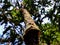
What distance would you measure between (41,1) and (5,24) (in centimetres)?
263

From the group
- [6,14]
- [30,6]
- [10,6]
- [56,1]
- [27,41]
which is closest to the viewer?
[27,41]

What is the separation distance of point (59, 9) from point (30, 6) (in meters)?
1.44

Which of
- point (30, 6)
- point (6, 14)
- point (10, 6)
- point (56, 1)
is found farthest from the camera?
point (56, 1)

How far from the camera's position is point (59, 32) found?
854 cm

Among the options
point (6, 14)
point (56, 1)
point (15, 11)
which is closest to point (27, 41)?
point (6, 14)

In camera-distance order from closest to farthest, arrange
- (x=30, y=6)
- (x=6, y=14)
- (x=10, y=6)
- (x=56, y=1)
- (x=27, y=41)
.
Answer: (x=27, y=41), (x=6, y=14), (x=10, y=6), (x=30, y=6), (x=56, y=1)

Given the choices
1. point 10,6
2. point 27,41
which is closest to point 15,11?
point 10,6

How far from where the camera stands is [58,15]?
8.67 meters

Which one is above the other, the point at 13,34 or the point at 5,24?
the point at 5,24

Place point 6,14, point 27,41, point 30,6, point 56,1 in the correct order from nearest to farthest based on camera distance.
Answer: point 27,41
point 6,14
point 30,6
point 56,1

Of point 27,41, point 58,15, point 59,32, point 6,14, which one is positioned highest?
point 27,41

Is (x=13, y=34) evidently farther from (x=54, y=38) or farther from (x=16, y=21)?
(x=54, y=38)

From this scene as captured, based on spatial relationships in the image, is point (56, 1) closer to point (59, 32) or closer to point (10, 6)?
point (59, 32)

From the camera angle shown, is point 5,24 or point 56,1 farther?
point 56,1
